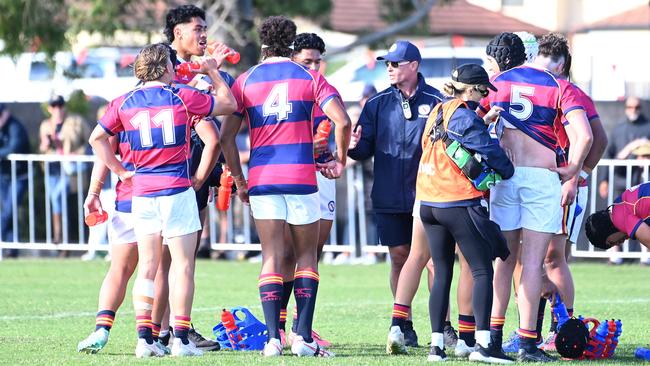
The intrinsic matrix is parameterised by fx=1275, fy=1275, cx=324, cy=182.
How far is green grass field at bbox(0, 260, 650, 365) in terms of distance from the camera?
28.5 ft

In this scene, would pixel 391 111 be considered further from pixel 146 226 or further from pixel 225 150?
pixel 146 226

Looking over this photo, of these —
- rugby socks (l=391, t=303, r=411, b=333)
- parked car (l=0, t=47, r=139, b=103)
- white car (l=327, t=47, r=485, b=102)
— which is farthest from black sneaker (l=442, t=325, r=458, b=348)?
parked car (l=0, t=47, r=139, b=103)

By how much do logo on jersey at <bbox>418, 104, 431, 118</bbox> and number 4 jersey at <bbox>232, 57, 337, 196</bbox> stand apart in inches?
43.1

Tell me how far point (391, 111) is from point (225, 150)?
1.47 m

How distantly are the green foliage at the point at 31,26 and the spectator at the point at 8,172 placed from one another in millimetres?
1873

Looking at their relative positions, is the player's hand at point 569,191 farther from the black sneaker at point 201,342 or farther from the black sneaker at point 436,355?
the black sneaker at point 201,342

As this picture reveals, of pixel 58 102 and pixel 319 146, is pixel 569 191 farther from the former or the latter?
pixel 58 102

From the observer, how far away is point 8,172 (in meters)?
17.7

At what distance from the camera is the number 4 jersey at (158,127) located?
8383 mm

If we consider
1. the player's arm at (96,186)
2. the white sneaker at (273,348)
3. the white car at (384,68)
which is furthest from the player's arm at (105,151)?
the white car at (384,68)


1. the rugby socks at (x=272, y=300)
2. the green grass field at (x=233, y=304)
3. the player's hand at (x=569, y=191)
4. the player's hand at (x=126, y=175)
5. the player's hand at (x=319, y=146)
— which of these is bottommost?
the green grass field at (x=233, y=304)

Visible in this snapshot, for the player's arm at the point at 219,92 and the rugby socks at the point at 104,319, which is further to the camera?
the rugby socks at the point at 104,319

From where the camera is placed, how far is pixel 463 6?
130 ft

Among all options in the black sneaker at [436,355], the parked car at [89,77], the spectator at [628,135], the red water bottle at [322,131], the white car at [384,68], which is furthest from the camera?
the parked car at [89,77]
